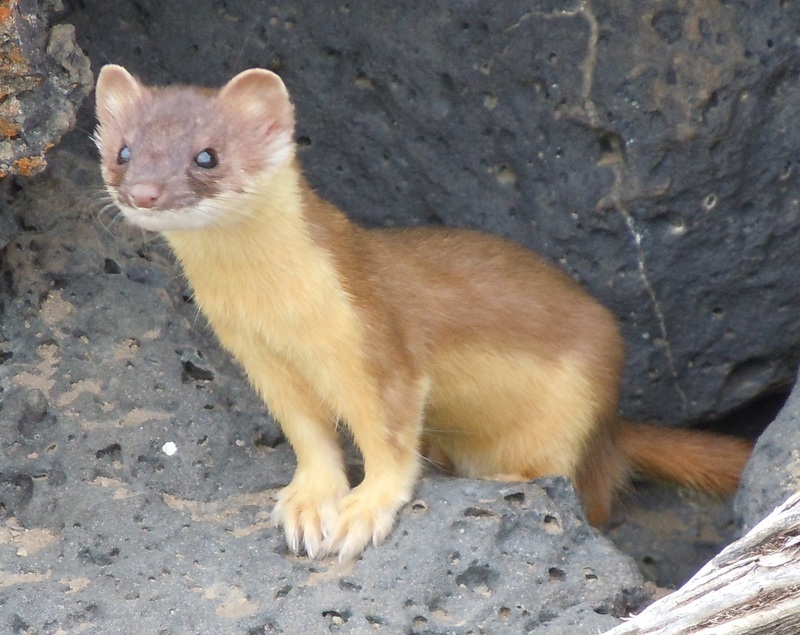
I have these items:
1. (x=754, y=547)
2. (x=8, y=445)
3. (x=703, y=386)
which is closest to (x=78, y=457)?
(x=8, y=445)

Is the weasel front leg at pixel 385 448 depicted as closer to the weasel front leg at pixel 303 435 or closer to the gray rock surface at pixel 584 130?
the weasel front leg at pixel 303 435

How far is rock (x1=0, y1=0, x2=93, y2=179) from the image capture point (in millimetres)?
2535

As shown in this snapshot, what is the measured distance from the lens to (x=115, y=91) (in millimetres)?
2658

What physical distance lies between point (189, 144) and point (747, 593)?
1.45 metres

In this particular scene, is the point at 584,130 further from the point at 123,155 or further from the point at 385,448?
the point at 123,155

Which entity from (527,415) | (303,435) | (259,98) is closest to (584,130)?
(527,415)

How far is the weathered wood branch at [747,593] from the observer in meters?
1.92

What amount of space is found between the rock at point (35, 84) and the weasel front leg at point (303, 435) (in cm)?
73

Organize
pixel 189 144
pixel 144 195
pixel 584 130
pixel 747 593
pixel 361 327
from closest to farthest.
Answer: pixel 747 593, pixel 144 195, pixel 189 144, pixel 361 327, pixel 584 130

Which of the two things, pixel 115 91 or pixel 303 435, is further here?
pixel 303 435

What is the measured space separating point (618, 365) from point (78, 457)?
58.3 inches

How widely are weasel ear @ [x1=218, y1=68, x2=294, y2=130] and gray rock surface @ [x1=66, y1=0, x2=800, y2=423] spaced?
647 mm

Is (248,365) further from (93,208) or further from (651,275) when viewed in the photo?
(651,275)

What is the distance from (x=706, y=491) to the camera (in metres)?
3.39
